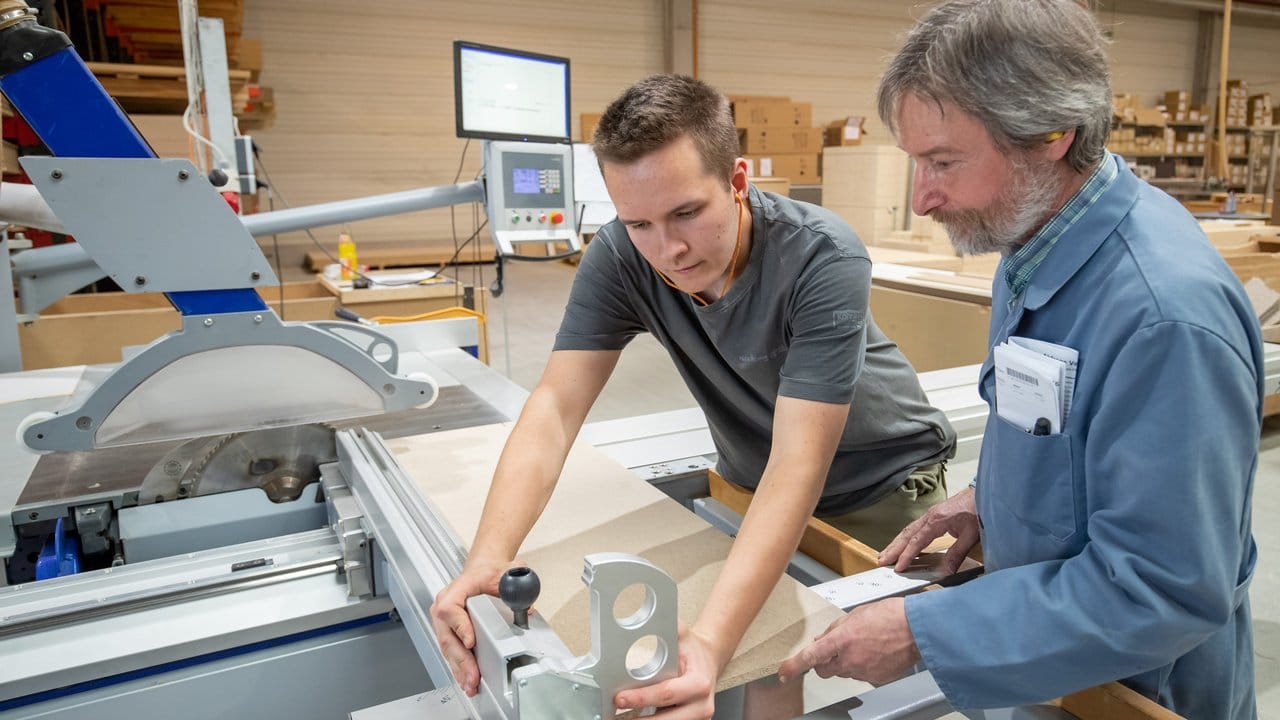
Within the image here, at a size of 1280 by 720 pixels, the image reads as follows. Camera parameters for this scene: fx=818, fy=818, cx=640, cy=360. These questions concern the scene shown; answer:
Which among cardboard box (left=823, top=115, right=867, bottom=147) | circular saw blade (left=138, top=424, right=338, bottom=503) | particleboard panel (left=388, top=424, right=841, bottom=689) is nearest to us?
particleboard panel (left=388, top=424, right=841, bottom=689)

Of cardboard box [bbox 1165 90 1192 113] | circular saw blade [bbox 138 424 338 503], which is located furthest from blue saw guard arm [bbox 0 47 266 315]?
cardboard box [bbox 1165 90 1192 113]

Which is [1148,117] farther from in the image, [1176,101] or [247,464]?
[247,464]

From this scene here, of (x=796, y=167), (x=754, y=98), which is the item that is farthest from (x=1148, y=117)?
(x=754, y=98)

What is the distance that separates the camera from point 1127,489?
718 mm

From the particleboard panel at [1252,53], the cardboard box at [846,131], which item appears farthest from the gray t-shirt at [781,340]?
the particleboard panel at [1252,53]

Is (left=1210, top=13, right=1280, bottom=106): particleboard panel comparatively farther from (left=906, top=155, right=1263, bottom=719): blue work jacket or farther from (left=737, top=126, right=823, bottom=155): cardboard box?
(left=906, top=155, right=1263, bottom=719): blue work jacket

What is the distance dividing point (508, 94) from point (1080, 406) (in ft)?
7.42

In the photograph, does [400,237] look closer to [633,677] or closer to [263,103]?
[263,103]

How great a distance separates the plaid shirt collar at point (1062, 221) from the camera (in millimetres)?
836

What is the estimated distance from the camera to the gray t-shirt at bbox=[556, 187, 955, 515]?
1123 mm

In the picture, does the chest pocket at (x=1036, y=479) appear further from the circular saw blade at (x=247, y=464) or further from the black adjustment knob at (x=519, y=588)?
the circular saw blade at (x=247, y=464)

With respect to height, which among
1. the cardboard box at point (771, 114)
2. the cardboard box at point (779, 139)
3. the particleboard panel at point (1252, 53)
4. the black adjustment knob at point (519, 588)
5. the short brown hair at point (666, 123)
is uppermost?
the particleboard panel at point (1252, 53)

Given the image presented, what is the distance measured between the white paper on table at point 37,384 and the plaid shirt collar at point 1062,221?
2121mm

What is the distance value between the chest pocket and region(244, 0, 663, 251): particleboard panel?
734 cm
